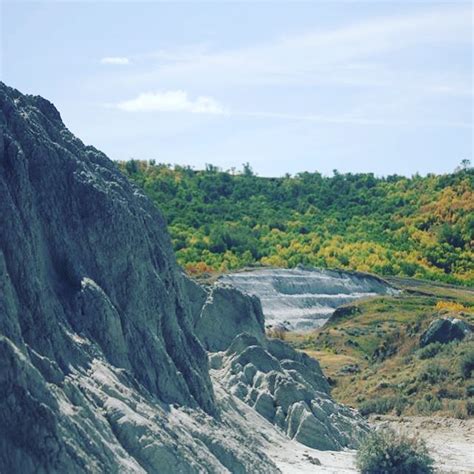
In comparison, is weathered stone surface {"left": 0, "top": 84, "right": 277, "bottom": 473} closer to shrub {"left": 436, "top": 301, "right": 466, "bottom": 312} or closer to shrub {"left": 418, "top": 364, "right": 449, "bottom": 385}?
shrub {"left": 418, "top": 364, "right": 449, "bottom": 385}

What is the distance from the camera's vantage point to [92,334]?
3881 cm

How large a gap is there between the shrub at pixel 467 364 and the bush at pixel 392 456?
2887cm

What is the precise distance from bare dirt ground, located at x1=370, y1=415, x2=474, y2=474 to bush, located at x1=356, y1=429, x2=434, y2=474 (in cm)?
127

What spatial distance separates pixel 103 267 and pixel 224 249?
12221 centimetres

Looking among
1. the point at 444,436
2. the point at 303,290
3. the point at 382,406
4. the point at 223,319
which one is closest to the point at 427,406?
the point at 382,406

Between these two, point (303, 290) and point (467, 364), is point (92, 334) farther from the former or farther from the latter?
point (303, 290)

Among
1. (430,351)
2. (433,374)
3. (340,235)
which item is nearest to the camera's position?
(433,374)

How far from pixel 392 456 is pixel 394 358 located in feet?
140

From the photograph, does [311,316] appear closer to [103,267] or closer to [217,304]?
[217,304]

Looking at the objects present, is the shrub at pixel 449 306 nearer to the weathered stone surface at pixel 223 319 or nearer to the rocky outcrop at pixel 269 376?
the rocky outcrop at pixel 269 376

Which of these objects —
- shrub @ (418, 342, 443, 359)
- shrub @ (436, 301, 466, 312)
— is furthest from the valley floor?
shrub @ (436, 301, 466, 312)

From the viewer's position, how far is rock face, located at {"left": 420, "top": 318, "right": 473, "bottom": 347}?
88500 millimetres

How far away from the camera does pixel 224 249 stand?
16400 cm

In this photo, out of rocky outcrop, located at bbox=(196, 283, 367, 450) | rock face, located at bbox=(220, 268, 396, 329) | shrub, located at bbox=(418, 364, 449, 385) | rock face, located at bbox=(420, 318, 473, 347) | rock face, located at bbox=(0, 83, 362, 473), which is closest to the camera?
rock face, located at bbox=(0, 83, 362, 473)
